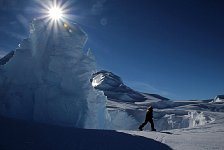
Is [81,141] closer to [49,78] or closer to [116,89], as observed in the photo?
[49,78]

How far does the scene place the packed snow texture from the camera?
74.7ft

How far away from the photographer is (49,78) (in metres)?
23.9

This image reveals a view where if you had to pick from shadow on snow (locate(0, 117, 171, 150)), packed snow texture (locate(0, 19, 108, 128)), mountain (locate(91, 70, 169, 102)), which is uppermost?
mountain (locate(91, 70, 169, 102))

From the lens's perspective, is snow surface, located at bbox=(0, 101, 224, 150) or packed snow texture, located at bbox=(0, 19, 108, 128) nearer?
snow surface, located at bbox=(0, 101, 224, 150)

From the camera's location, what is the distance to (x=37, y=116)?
2233 centimetres

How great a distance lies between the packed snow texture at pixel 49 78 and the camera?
74.7 feet

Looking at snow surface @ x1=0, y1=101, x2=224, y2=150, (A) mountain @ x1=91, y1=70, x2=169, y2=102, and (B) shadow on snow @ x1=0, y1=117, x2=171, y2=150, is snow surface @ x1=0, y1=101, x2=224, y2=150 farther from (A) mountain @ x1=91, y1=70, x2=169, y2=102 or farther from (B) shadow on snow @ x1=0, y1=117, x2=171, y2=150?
(A) mountain @ x1=91, y1=70, x2=169, y2=102

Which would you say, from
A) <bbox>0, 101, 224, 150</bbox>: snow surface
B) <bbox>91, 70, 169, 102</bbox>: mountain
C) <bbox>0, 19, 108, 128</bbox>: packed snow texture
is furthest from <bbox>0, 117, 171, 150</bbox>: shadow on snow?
<bbox>91, 70, 169, 102</bbox>: mountain

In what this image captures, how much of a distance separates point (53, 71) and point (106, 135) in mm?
13513

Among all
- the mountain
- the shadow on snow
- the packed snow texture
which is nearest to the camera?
the shadow on snow

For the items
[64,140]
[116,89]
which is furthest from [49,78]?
[116,89]

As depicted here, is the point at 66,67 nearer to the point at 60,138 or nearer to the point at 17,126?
the point at 17,126

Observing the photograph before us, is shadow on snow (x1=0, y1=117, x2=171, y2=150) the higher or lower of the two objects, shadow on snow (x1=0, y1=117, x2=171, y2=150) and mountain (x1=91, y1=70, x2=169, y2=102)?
the lower

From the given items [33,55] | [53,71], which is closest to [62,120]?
[53,71]
